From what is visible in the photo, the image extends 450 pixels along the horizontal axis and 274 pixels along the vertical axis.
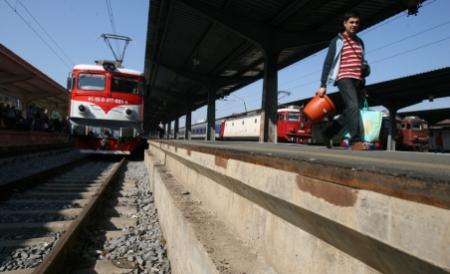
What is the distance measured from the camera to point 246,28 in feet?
60.9

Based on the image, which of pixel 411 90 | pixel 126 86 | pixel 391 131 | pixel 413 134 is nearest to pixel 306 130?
pixel 391 131

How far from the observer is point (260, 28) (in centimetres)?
1875

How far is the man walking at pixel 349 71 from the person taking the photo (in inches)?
215

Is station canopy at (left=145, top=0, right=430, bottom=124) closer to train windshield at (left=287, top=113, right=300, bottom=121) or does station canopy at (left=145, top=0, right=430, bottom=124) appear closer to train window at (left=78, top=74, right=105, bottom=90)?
train window at (left=78, top=74, right=105, bottom=90)

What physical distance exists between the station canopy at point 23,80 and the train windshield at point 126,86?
3931mm

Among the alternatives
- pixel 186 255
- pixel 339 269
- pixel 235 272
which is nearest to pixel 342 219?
pixel 339 269

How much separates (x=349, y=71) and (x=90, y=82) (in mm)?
12752

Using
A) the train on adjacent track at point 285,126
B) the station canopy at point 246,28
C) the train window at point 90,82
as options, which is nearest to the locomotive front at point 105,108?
the train window at point 90,82

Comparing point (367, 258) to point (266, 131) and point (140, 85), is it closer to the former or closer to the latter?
point (140, 85)

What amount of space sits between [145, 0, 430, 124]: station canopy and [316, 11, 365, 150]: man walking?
9345 millimetres

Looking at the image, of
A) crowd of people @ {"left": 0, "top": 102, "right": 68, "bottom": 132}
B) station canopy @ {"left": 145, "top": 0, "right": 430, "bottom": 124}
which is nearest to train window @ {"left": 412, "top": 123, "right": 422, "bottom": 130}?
station canopy @ {"left": 145, "top": 0, "right": 430, "bottom": 124}

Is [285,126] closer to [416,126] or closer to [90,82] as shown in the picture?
[416,126]

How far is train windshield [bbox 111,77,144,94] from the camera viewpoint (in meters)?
16.5

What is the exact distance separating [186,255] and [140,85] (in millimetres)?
14499
